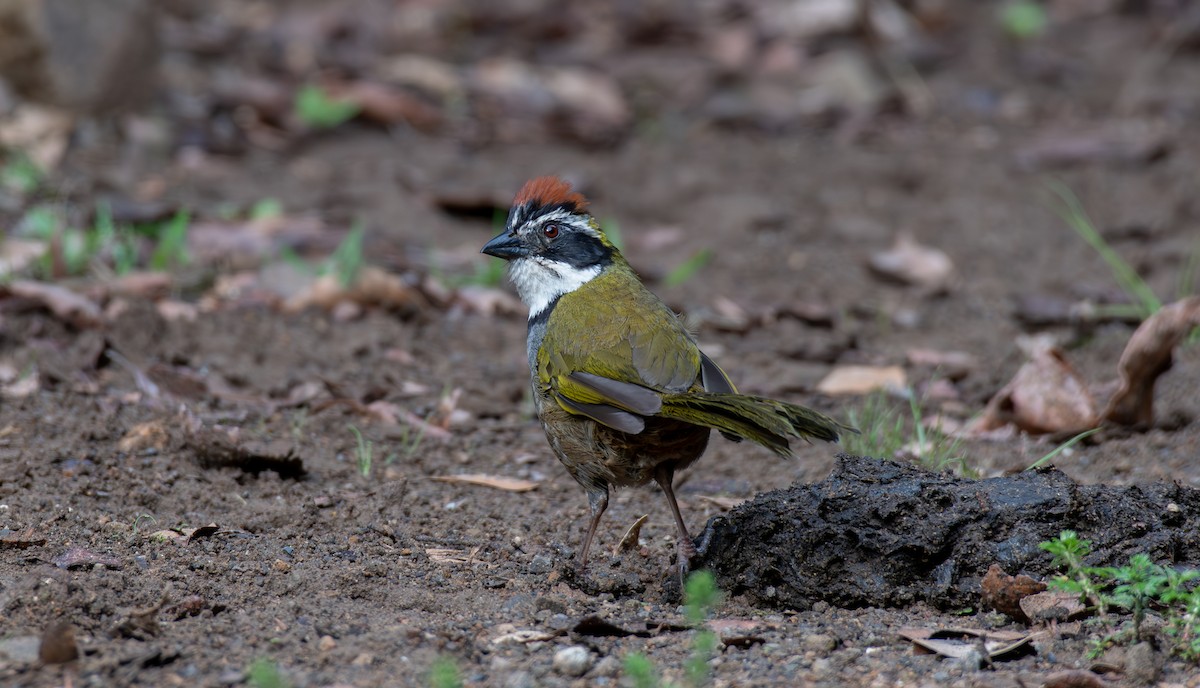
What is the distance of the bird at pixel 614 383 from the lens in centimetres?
367

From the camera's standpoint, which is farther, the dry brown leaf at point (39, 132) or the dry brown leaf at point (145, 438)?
the dry brown leaf at point (39, 132)

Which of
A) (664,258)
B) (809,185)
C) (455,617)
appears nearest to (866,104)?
(809,185)

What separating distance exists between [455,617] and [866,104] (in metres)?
7.83

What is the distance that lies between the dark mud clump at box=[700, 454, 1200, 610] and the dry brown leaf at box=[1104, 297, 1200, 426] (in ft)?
3.79

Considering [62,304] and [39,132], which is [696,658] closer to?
[62,304]

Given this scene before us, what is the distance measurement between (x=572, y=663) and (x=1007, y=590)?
1.22 m

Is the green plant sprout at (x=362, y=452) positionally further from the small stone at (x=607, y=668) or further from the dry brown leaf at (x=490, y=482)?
the small stone at (x=607, y=668)

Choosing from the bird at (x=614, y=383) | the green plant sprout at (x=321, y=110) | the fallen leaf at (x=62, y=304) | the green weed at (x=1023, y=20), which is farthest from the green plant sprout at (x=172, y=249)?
the green weed at (x=1023, y=20)

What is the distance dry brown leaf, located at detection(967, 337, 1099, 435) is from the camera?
16.6ft

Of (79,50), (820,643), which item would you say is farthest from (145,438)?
(79,50)

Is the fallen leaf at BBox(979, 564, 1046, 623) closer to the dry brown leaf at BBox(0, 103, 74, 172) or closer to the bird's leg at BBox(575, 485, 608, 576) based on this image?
the bird's leg at BBox(575, 485, 608, 576)

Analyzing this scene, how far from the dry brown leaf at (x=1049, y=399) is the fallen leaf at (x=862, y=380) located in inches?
26.0

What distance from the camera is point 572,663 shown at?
125 inches

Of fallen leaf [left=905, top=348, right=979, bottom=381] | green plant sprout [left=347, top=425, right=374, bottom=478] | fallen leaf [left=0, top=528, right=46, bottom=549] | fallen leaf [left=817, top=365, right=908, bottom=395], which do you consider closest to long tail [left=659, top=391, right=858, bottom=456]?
green plant sprout [left=347, top=425, right=374, bottom=478]
